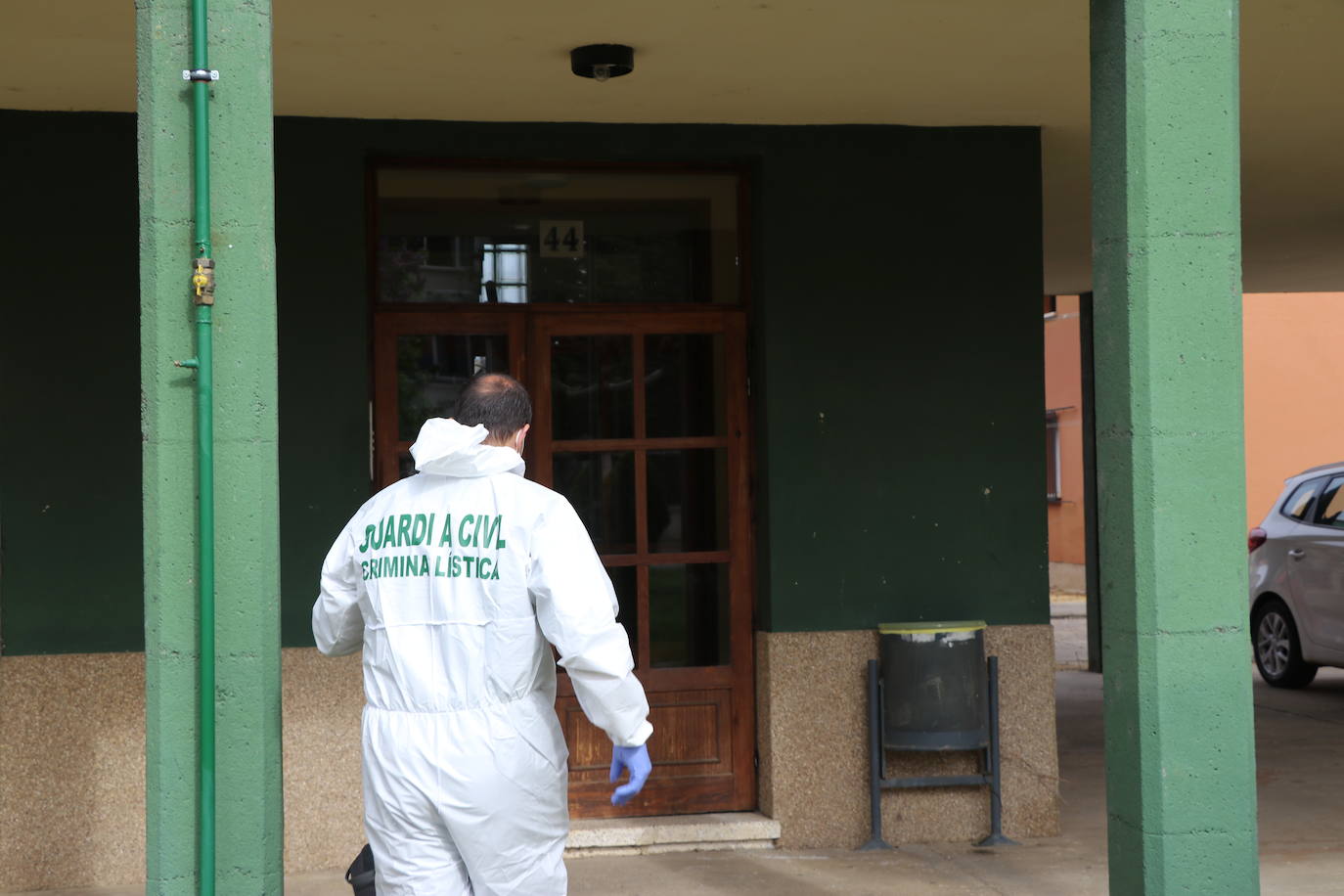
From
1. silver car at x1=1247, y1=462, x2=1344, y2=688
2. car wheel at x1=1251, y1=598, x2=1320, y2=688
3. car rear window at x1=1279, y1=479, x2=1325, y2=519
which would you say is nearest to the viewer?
silver car at x1=1247, y1=462, x2=1344, y2=688

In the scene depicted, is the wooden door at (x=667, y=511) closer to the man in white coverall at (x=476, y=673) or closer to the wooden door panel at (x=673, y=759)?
the wooden door panel at (x=673, y=759)

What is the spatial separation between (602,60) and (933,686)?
9.67 ft

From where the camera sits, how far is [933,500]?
22.7 feet

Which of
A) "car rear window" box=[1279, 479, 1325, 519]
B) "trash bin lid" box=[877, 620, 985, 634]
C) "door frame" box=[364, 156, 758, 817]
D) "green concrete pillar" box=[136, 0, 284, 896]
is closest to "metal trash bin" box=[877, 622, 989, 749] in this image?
"trash bin lid" box=[877, 620, 985, 634]

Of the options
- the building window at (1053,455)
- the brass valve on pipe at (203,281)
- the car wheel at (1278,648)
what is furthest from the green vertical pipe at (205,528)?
the building window at (1053,455)

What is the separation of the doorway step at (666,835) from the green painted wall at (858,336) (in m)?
0.88

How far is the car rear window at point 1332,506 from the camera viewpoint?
35.9ft

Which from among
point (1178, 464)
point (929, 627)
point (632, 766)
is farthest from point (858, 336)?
point (632, 766)

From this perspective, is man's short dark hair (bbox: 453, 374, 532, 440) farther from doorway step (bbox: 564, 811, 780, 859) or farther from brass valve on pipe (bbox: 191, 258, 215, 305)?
doorway step (bbox: 564, 811, 780, 859)

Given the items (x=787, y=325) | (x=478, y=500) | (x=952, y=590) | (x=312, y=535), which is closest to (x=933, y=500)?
(x=952, y=590)

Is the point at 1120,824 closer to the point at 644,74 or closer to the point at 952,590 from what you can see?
the point at 952,590

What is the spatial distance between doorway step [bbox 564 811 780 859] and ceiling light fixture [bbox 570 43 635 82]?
317cm

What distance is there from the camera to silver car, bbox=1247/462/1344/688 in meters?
10.9

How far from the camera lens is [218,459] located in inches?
142
